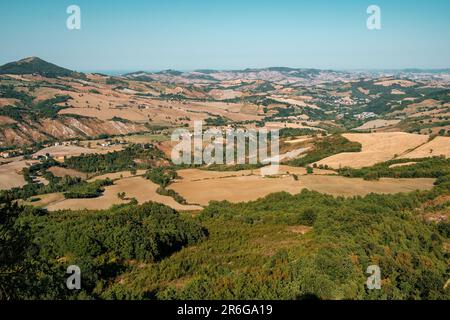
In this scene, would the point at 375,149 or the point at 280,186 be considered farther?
the point at 375,149

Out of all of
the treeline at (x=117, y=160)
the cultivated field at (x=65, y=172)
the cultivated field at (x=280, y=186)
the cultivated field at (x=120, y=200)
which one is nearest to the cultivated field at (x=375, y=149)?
the cultivated field at (x=280, y=186)

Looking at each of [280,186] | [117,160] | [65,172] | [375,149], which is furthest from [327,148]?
[65,172]

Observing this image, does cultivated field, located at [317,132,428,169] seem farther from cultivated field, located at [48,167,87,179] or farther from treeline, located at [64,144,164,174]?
cultivated field, located at [48,167,87,179]

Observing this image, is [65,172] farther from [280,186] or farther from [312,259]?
[312,259]

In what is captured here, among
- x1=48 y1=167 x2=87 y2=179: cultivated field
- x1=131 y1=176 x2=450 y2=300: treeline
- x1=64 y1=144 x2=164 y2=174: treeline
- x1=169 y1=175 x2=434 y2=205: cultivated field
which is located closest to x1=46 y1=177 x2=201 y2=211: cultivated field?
x1=169 y1=175 x2=434 y2=205: cultivated field

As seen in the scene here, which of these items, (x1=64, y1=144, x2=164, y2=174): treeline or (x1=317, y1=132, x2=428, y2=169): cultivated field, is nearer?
(x1=317, y1=132, x2=428, y2=169): cultivated field

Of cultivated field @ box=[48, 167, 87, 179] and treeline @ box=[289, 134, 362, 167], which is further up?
treeline @ box=[289, 134, 362, 167]

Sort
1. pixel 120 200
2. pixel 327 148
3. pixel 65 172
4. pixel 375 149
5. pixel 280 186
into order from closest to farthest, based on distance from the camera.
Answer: pixel 120 200, pixel 280 186, pixel 65 172, pixel 375 149, pixel 327 148
